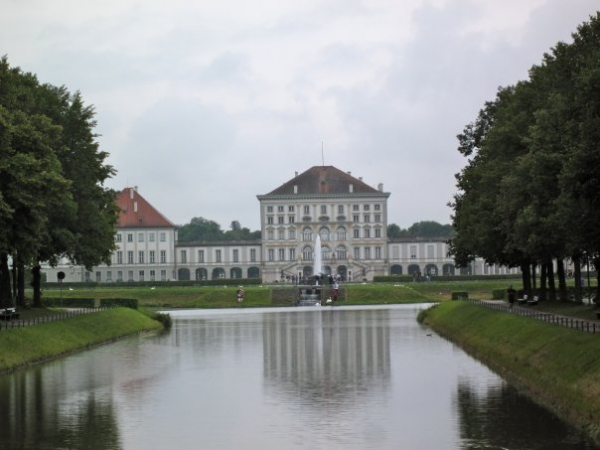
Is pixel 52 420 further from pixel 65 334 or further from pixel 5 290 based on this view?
pixel 5 290

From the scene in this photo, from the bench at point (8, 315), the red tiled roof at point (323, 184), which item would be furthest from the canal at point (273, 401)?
the red tiled roof at point (323, 184)

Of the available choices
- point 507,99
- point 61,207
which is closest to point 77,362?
point 61,207

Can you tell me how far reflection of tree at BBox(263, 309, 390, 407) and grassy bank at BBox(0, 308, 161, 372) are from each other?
7242mm

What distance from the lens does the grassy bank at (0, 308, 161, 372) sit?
38.2 metres

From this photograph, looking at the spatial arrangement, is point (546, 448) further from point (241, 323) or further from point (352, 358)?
point (241, 323)

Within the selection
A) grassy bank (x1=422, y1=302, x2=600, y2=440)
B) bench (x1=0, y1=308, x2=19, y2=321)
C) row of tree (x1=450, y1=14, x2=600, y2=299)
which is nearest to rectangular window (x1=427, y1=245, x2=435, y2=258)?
row of tree (x1=450, y1=14, x2=600, y2=299)

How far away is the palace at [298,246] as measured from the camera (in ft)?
510

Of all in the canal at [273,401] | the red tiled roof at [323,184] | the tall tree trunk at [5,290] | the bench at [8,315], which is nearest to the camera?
the canal at [273,401]

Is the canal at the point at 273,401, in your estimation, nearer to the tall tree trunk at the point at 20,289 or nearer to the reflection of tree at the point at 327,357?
the reflection of tree at the point at 327,357

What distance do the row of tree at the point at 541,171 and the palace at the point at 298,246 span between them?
279ft

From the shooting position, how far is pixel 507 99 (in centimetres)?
6238

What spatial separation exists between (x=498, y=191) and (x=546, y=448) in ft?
115

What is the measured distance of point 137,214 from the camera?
15562 cm

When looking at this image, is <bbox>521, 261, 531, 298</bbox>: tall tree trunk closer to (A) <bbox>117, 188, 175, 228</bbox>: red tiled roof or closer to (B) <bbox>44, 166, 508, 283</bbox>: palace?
(B) <bbox>44, 166, 508, 283</bbox>: palace
